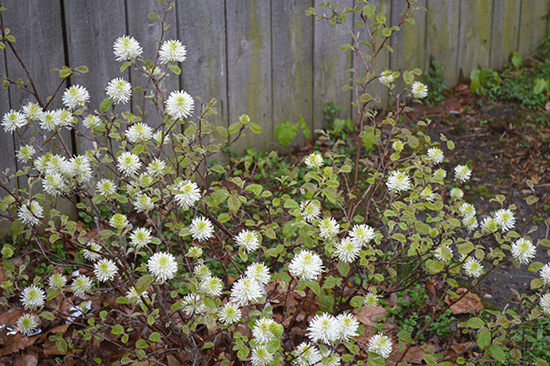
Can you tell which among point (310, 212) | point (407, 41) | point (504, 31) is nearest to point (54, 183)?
point (310, 212)

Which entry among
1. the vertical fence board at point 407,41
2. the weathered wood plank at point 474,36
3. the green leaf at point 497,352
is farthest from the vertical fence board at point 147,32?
the weathered wood plank at point 474,36

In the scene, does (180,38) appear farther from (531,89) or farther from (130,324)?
(531,89)

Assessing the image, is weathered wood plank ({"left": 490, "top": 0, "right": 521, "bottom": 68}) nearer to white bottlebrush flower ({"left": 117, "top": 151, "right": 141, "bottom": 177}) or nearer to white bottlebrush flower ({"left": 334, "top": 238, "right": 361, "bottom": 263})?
white bottlebrush flower ({"left": 334, "top": 238, "right": 361, "bottom": 263})

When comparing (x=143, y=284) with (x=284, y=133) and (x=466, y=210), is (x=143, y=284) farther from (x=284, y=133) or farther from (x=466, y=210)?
(x=284, y=133)

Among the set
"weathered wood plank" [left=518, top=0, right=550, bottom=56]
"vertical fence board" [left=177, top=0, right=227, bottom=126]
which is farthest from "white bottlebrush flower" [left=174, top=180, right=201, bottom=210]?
"weathered wood plank" [left=518, top=0, right=550, bottom=56]

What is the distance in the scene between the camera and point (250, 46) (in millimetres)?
4082

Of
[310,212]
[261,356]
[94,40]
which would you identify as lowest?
[261,356]

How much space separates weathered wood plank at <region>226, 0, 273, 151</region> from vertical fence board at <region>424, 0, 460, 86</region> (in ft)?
5.19

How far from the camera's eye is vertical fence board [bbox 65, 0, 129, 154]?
131 inches

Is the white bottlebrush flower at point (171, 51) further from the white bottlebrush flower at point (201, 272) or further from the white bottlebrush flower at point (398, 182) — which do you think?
the white bottlebrush flower at point (398, 182)

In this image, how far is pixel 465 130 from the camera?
15.8 feet

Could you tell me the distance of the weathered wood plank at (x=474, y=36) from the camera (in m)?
5.39

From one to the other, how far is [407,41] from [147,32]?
2212 millimetres

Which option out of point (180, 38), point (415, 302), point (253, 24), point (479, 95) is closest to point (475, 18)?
point (479, 95)
